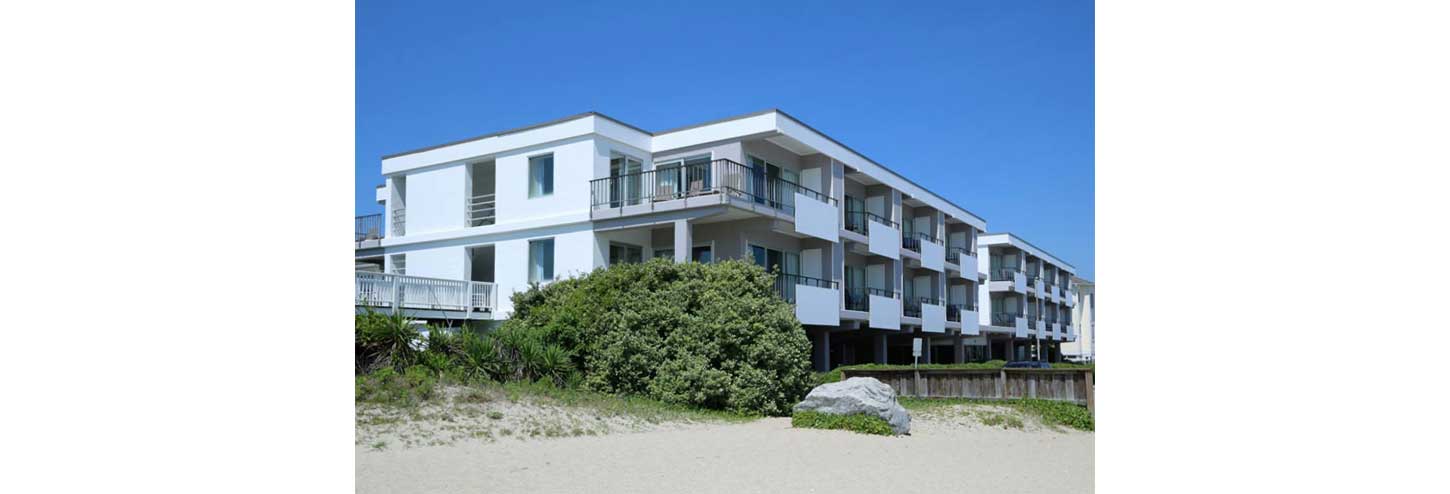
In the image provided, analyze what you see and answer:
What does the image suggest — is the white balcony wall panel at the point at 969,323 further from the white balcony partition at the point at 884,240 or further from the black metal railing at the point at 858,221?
the black metal railing at the point at 858,221

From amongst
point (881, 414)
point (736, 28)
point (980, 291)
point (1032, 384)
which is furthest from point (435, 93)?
point (980, 291)

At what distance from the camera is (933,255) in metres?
29.3

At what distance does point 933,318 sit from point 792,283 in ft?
27.9

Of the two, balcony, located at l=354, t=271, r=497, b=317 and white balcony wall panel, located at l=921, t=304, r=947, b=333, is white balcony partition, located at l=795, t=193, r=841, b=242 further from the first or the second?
balcony, located at l=354, t=271, r=497, b=317

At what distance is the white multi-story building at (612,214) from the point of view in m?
19.0

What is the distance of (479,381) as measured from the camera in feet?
39.4

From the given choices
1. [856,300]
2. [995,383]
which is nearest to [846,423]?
[995,383]

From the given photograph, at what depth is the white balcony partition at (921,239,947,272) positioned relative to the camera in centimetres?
2861

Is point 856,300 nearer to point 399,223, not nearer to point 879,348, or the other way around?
point 879,348

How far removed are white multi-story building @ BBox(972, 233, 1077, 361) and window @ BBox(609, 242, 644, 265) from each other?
1938 centimetres

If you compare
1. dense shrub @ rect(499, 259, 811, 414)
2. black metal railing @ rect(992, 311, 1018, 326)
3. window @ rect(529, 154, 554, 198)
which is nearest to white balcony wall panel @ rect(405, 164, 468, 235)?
window @ rect(529, 154, 554, 198)

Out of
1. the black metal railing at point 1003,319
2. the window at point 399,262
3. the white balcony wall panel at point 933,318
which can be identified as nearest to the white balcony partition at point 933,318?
the white balcony wall panel at point 933,318

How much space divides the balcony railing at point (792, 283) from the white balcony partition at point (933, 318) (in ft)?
20.1
